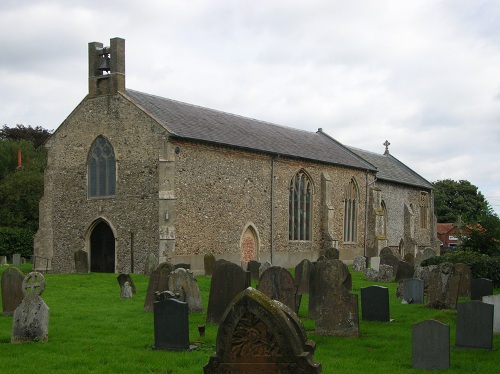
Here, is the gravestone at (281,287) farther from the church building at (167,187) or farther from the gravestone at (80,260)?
the gravestone at (80,260)

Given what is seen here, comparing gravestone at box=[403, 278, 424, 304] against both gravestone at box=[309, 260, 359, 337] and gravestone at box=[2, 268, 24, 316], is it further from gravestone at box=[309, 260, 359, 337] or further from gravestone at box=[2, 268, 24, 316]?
gravestone at box=[2, 268, 24, 316]

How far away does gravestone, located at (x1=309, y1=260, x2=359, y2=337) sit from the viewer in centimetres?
1188

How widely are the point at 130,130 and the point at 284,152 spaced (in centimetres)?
822

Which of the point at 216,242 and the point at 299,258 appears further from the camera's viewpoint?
the point at 299,258

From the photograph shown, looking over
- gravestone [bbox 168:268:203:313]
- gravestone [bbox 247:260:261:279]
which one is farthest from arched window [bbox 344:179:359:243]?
gravestone [bbox 168:268:203:313]

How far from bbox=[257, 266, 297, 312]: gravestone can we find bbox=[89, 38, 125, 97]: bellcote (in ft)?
54.4

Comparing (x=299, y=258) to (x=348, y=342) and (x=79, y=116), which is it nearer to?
(x=79, y=116)

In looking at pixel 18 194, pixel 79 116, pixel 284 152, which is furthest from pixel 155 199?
pixel 18 194

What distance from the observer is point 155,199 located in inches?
1035

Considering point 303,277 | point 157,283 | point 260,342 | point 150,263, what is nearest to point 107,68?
point 150,263

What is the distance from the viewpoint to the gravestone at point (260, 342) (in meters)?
6.59

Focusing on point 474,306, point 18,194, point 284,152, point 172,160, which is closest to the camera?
point 474,306

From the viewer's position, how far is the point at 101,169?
2836 cm

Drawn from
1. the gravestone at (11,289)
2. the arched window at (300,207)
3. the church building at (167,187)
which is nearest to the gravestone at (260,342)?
the gravestone at (11,289)
